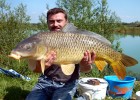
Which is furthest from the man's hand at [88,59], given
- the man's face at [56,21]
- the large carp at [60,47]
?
the man's face at [56,21]

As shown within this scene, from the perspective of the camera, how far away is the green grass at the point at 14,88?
14.9ft

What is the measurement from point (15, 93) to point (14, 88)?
13 centimetres

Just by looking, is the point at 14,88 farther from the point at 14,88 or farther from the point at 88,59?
the point at 88,59

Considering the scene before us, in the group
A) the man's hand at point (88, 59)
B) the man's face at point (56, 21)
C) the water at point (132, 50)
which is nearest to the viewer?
the man's hand at point (88, 59)

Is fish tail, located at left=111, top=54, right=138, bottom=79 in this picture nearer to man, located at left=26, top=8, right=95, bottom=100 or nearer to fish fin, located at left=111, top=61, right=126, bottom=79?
fish fin, located at left=111, top=61, right=126, bottom=79

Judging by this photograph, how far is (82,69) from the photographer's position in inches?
128

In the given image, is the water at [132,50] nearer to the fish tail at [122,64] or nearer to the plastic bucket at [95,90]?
the plastic bucket at [95,90]

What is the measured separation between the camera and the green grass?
4.54 m

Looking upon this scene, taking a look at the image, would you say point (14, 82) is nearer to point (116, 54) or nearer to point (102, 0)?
point (116, 54)

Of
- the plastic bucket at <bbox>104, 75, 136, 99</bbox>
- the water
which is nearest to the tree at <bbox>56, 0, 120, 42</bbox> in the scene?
the water

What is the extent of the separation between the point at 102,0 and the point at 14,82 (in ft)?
14.1

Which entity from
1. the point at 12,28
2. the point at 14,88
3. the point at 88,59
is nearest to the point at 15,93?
the point at 14,88

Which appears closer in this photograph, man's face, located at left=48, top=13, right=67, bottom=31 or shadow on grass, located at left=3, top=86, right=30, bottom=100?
man's face, located at left=48, top=13, right=67, bottom=31

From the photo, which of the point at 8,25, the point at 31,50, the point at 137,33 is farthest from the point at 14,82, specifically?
the point at 137,33
